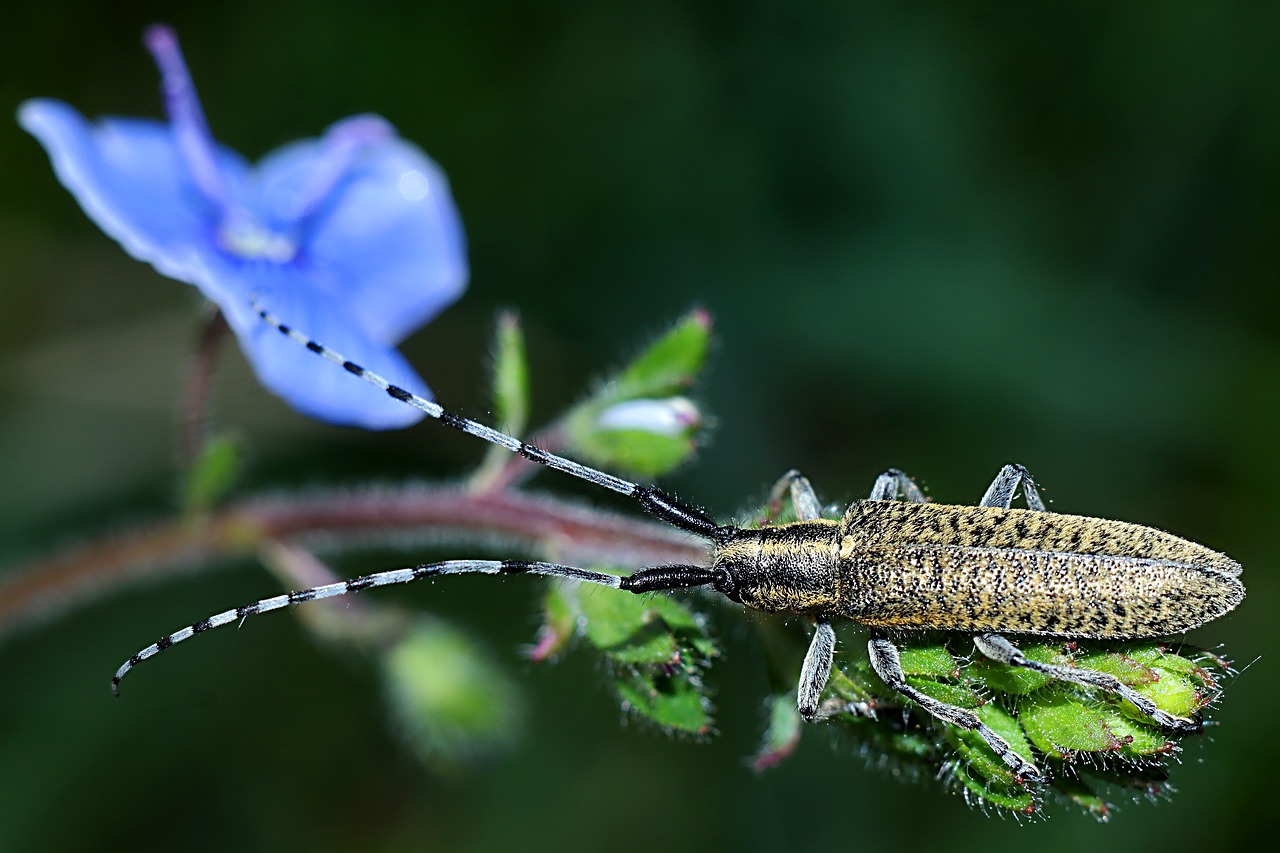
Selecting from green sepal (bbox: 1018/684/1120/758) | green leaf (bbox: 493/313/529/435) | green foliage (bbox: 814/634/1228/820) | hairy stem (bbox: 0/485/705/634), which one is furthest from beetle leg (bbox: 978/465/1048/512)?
green leaf (bbox: 493/313/529/435)

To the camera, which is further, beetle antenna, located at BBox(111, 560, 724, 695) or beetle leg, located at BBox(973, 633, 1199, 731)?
beetle antenna, located at BBox(111, 560, 724, 695)

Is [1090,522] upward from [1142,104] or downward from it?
downward

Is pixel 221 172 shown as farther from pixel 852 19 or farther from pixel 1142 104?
pixel 1142 104

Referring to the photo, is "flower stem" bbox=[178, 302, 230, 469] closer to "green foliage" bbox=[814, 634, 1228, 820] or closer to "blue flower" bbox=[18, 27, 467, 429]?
"blue flower" bbox=[18, 27, 467, 429]

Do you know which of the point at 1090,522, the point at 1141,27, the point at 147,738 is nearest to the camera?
the point at 1090,522

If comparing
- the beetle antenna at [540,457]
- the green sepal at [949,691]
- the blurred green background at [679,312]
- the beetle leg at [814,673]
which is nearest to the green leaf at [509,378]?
the beetle antenna at [540,457]

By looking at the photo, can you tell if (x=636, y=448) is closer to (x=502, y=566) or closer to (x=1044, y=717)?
(x=502, y=566)

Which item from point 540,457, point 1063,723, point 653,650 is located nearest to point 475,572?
point 540,457

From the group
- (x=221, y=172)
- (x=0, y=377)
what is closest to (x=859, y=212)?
(x=221, y=172)
